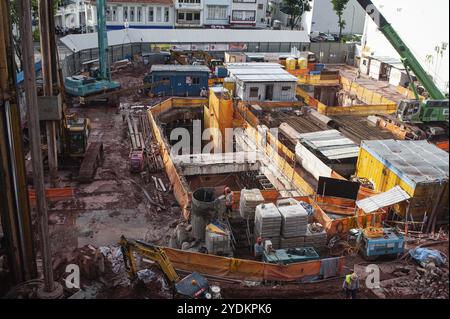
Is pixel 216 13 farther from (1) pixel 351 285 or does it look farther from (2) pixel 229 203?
(1) pixel 351 285

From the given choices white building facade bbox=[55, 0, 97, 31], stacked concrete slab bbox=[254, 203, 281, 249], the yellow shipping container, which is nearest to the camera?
stacked concrete slab bbox=[254, 203, 281, 249]

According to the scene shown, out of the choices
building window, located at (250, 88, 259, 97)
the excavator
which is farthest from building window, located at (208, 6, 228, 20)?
the excavator

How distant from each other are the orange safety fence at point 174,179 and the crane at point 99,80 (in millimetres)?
10346

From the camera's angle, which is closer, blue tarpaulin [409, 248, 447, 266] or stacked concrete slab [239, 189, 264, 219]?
blue tarpaulin [409, 248, 447, 266]

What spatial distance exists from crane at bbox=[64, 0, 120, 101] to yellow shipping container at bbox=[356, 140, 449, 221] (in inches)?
920

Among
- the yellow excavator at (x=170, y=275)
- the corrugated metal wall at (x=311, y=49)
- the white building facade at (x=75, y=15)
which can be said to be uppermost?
the white building facade at (x=75, y=15)

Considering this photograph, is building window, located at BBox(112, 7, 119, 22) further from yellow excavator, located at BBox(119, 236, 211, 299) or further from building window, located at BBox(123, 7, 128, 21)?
yellow excavator, located at BBox(119, 236, 211, 299)

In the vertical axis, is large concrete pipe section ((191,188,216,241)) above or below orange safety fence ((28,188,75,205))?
above

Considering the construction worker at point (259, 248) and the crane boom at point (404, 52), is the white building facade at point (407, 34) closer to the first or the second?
the crane boom at point (404, 52)

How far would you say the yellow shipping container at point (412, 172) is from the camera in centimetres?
1956

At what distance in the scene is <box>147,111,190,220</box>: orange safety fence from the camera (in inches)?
821

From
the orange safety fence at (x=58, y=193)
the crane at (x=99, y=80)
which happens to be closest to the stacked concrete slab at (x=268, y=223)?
the orange safety fence at (x=58, y=193)
